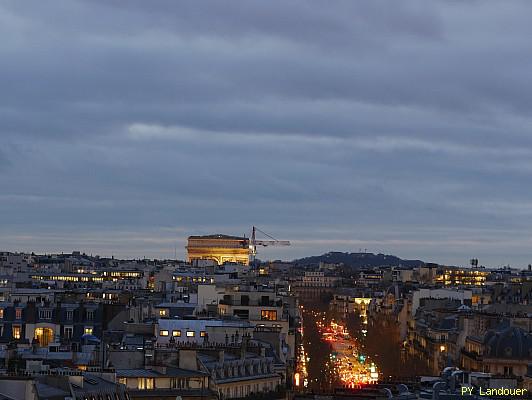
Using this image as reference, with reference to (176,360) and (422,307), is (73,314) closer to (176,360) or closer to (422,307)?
(176,360)

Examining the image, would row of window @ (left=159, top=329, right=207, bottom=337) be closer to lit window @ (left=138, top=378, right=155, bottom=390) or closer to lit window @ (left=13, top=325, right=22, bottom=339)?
lit window @ (left=13, top=325, right=22, bottom=339)

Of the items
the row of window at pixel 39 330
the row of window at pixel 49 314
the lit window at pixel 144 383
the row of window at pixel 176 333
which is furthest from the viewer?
the row of window at pixel 49 314

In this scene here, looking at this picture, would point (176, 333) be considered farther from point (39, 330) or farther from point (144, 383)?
point (144, 383)

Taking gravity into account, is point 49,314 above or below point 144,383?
above

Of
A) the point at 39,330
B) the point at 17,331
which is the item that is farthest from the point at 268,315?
the point at 17,331

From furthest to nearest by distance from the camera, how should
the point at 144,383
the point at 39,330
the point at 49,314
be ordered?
the point at 49,314, the point at 39,330, the point at 144,383

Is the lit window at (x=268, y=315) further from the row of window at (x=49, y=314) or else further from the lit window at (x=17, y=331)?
the lit window at (x=17, y=331)

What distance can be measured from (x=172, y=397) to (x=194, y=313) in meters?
45.6

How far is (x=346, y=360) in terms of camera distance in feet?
512

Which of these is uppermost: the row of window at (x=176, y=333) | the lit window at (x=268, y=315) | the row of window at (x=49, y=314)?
the lit window at (x=268, y=315)

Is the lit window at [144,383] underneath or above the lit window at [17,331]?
underneath

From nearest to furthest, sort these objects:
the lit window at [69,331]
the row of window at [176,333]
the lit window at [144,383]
→ the lit window at [144,383] → the row of window at [176,333] → the lit window at [69,331]

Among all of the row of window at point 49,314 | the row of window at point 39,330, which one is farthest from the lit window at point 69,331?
the row of window at point 49,314

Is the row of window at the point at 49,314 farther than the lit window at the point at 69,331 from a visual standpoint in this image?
Yes
